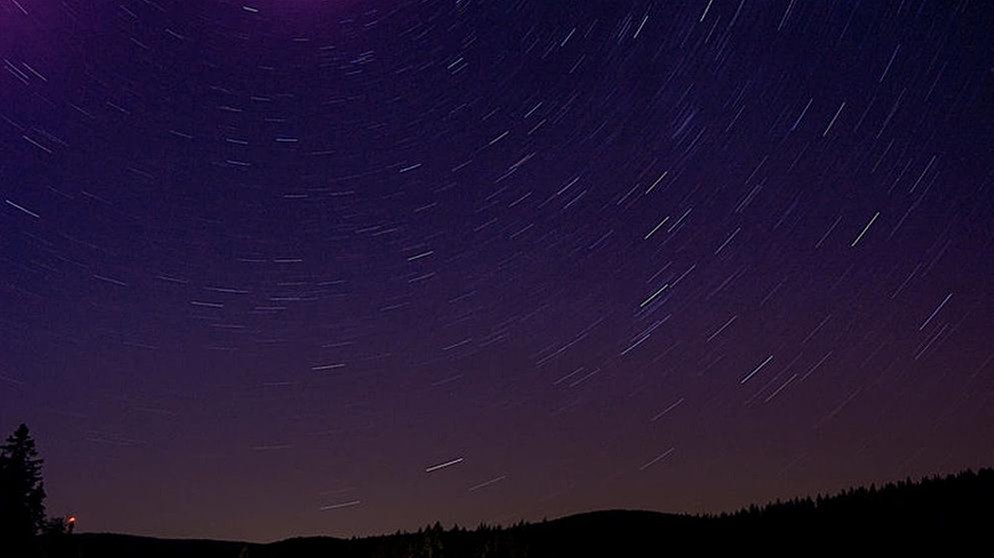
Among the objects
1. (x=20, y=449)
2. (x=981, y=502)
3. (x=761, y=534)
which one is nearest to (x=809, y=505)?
(x=761, y=534)

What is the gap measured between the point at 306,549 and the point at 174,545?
822 centimetres

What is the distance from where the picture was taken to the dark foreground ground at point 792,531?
44.4 feet

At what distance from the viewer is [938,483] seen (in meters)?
15.8

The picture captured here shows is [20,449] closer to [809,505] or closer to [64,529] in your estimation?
[64,529]

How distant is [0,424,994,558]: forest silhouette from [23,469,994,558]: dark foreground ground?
20mm

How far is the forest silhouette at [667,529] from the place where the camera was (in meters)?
13.8

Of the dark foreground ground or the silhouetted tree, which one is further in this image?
the silhouetted tree

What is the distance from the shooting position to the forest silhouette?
545 inches

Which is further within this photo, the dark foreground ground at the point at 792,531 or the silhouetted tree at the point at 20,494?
the silhouetted tree at the point at 20,494

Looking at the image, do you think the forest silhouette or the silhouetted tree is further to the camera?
the silhouetted tree

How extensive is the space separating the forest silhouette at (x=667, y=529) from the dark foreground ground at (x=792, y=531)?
20 millimetres

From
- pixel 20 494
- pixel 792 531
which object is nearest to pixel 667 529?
pixel 792 531

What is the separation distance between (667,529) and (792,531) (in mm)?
4721

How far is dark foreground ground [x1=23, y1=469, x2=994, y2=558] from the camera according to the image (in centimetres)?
1355
